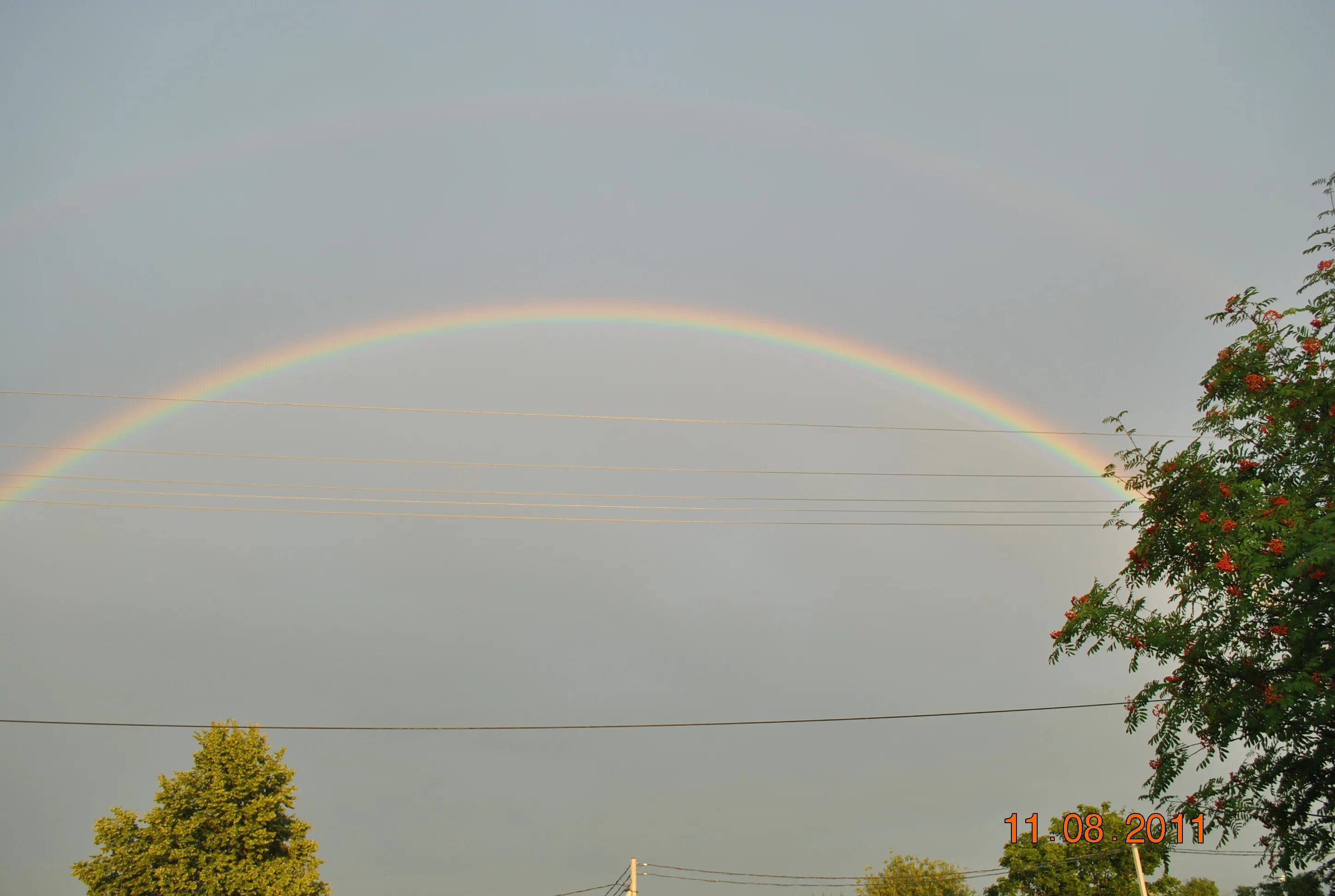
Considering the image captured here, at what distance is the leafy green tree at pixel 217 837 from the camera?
94.1 ft

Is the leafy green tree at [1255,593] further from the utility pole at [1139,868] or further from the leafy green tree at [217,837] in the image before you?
the leafy green tree at [217,837]

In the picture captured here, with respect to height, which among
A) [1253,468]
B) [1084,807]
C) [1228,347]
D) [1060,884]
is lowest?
[1060,884]

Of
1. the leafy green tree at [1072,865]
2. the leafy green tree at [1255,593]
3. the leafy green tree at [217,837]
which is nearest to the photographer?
the leafy green tree at [1255,593]

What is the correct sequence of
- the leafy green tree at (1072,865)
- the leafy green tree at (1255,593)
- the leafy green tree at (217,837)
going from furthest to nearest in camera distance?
the leafy green tree at (1072,865) < the leafy green tree at (217,837) < the leafy green tree at (1255,593)

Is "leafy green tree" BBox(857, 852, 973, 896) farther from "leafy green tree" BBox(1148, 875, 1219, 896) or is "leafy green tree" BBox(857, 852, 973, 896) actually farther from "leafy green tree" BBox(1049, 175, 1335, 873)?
"leafy green tree" BBox(1049, 175, 1335, 873)

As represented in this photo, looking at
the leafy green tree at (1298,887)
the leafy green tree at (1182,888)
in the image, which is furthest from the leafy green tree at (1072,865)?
the leafy green tree at (1298,887)

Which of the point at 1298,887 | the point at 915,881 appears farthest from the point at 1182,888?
the point at 1298,887

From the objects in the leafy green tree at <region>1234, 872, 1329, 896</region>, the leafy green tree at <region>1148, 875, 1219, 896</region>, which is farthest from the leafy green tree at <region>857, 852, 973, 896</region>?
the leafy green tree at <region>1234, 872, 1329, 896</region>

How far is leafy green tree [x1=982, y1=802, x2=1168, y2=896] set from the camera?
3959 centimetres

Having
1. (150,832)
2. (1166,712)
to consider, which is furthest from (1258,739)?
(150,832)

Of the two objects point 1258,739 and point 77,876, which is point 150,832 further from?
point 1258,739

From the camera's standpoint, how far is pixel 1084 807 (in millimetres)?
41531

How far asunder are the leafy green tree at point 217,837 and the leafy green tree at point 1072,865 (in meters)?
31.2

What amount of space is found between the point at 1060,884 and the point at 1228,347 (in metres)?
37.9
